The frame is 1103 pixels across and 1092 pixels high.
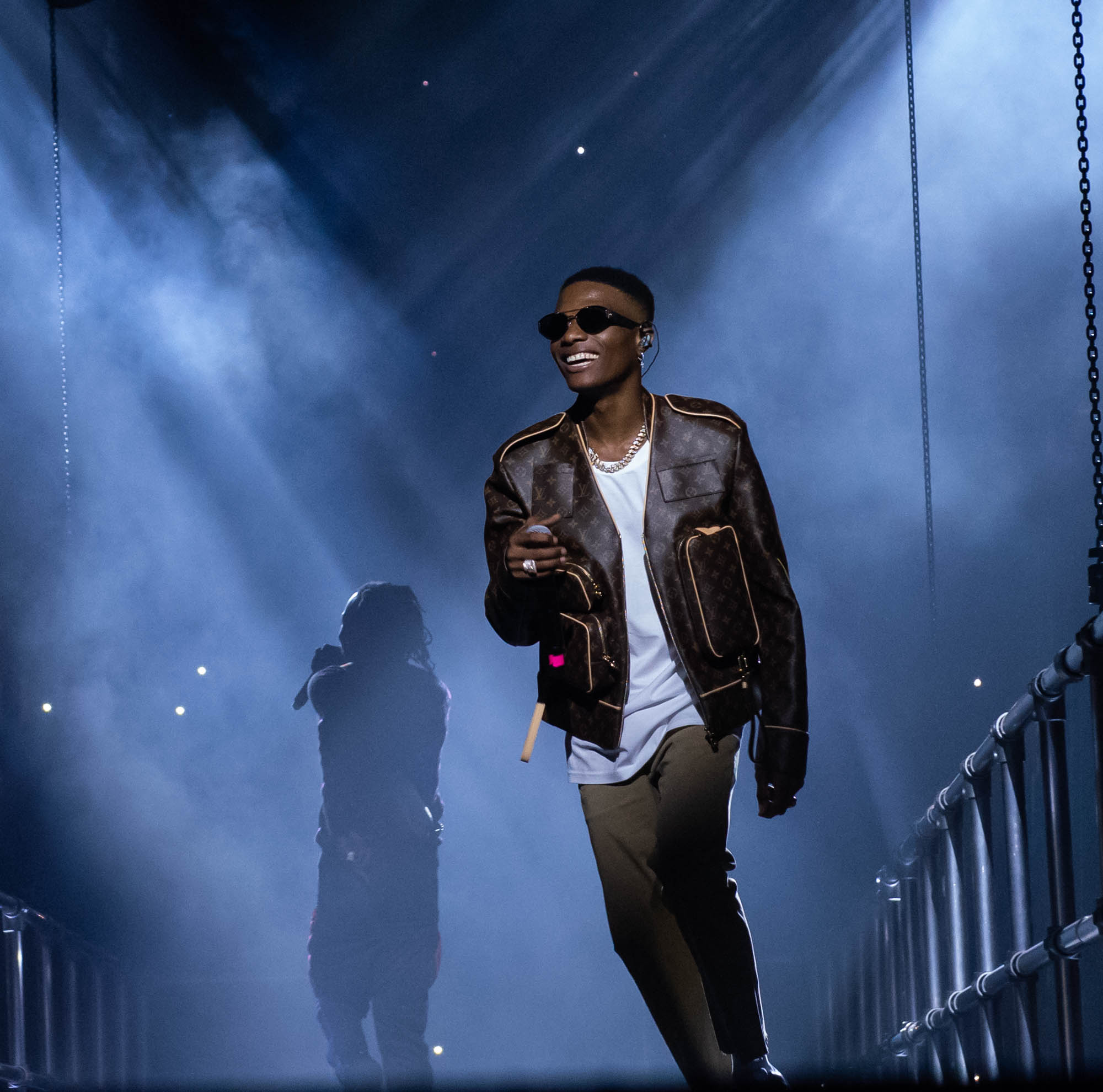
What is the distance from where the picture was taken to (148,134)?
8.64 metres

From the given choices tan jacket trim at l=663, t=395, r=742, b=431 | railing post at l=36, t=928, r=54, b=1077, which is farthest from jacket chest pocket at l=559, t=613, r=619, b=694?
railing post at l=36, t=928, r=54, b=1077

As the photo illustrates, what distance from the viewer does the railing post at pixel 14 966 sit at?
4.65 metres

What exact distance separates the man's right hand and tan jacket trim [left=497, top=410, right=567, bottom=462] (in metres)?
0.35

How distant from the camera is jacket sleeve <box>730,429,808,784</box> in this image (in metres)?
2.54

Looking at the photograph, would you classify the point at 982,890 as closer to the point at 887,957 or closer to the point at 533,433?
the point at 533,433

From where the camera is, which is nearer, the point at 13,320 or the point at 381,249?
the point at 13,320

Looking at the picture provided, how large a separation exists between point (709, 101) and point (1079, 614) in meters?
3.95

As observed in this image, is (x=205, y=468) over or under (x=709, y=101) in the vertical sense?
under

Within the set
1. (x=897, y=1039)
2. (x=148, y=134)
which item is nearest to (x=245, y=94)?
(x=148, y=134)

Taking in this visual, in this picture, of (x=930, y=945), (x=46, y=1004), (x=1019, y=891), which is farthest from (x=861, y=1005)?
(x=46, y=1004)

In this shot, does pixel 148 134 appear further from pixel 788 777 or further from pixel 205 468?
pixel 788 777

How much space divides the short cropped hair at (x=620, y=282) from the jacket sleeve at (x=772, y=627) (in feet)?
1.18

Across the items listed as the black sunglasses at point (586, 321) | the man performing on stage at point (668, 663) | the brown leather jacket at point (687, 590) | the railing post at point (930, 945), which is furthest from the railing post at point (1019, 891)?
the black sunglasses at point (586, 321)

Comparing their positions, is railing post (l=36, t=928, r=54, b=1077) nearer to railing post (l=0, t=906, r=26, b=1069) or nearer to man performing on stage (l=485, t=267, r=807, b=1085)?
railing post (l=0, t=906, r=26, b=1069)
